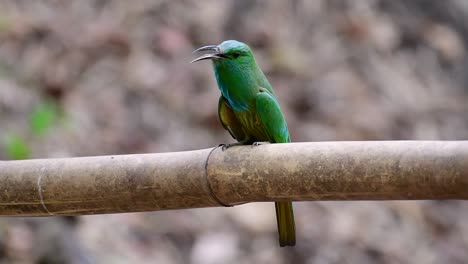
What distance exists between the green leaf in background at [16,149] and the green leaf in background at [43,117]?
11.9 inches

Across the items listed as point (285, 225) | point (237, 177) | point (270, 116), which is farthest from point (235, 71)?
point (237, 177)

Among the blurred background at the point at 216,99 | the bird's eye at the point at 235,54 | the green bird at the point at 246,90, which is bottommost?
the blurred background at the point at 216,99

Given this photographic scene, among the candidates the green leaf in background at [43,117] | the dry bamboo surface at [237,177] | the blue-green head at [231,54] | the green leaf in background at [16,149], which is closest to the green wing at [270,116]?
the blue-green head at [231,54]

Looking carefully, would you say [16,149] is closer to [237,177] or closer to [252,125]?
[252,125]

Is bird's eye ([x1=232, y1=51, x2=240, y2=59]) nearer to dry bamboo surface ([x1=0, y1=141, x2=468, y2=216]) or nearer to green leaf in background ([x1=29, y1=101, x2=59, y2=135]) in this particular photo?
dry bamboo surface ([x1=0, y1=141, x2=468, y2=216])

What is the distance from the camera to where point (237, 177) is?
106 inches

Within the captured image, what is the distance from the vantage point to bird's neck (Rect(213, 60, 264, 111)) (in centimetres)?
340

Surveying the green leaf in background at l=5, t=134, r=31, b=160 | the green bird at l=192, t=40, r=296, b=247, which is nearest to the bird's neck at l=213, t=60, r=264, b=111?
the green bird at l=192, t=40, r=296, b=247

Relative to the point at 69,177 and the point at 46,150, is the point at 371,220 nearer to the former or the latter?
the point at 46,150

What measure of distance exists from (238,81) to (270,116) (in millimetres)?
179

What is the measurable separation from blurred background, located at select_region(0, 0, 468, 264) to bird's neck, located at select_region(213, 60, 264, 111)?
1.80 meters

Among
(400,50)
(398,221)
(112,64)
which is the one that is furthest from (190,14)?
(398,221)

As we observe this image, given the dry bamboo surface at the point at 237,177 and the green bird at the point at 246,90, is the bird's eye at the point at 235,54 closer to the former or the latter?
the green bird at the point at 246,90

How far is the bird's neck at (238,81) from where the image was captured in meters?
3.40
